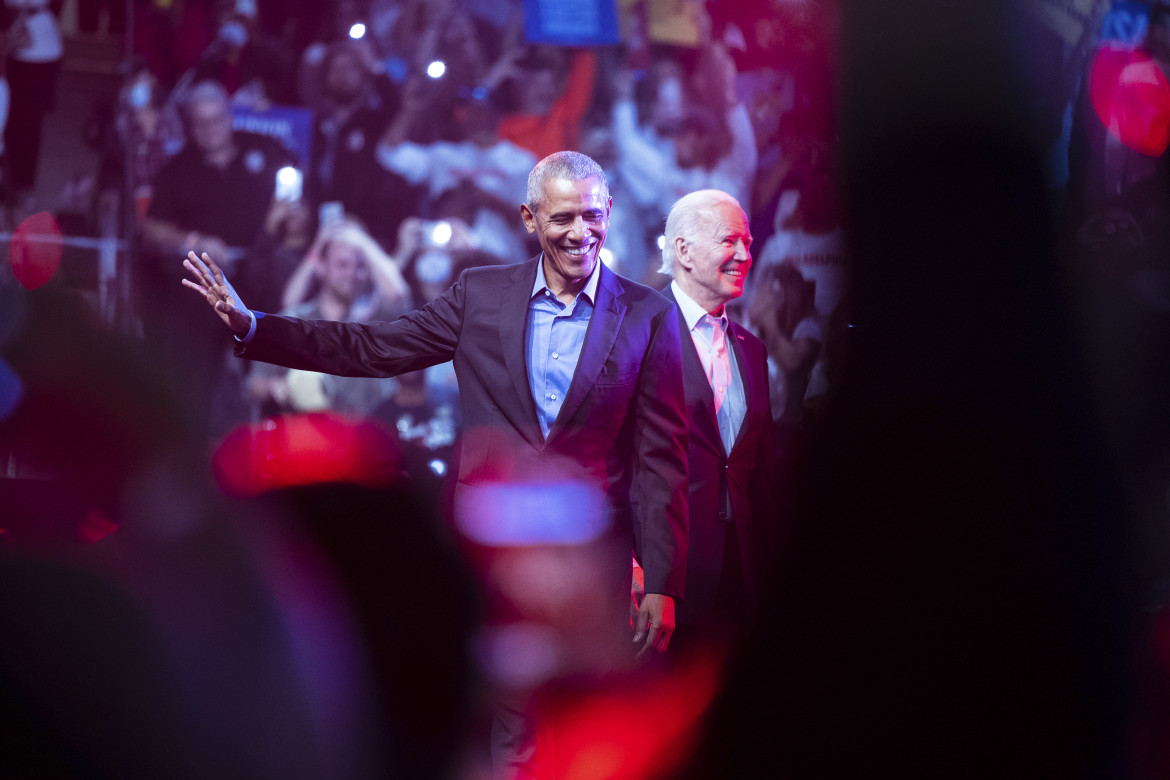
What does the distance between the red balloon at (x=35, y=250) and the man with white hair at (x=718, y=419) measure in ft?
11.1

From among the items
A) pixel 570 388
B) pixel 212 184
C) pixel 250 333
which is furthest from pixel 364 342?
pixel 212 184

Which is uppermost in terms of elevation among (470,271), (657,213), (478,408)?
(657,213)

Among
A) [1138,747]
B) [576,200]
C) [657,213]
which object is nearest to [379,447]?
[657,213]

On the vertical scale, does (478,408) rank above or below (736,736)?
above

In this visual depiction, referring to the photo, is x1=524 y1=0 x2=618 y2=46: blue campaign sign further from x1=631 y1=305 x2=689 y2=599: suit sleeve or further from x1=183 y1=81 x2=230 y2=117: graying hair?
x1=631 y1=305 x2=689 y2=599: suit sleeve

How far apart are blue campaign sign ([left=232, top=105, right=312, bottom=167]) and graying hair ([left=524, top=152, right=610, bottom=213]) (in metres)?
3.15

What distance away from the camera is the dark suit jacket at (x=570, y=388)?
193 centimetres

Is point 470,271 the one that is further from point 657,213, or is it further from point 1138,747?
point 657,213

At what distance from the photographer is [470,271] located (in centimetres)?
207

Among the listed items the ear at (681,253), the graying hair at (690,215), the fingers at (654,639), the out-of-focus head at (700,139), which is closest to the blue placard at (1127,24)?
the out-of-focus head at (700,139)

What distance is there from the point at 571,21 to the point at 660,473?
11.7 ft

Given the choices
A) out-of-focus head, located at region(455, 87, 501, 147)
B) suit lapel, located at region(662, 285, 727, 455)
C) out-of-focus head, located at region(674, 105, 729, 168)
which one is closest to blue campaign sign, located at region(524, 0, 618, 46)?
out-of-focus head, located at region(455, 87, 501, 147)

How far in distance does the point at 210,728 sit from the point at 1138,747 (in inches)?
97.1

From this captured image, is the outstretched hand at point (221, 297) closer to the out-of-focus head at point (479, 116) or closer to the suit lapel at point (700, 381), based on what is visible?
the suit lapel at point (700, 381)
